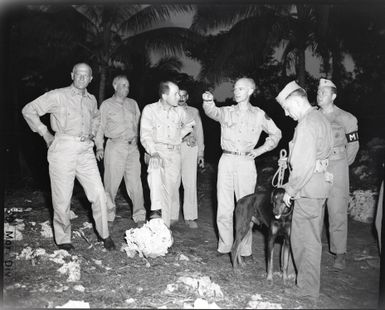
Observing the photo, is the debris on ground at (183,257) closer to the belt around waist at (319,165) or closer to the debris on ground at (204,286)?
the debris on ground at (204,286)

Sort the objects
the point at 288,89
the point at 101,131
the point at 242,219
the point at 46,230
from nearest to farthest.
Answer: the point at 288,89 < the point at 242,219 < the point at 46,230 < the point at 101,131

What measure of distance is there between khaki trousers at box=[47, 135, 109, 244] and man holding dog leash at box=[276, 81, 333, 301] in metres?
2.65

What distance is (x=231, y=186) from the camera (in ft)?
16.3

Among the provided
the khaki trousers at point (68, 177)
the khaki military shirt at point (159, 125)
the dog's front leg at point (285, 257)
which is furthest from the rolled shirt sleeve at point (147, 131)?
the dog's front leg at point (285, 257)

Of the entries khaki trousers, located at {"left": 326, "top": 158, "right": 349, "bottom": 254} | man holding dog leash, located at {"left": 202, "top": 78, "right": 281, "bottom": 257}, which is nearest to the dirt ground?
khaki trousers, located at {"left": 326, "top": 158, "right": 349, "bottom": 254}

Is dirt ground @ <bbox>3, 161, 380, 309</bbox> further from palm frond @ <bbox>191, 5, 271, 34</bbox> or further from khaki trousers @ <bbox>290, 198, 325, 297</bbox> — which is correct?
palm frond @ <bbox>191, 5, 271, 34</bbox>

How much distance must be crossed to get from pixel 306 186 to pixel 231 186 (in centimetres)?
131

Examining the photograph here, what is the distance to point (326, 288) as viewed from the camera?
4266 millimetres

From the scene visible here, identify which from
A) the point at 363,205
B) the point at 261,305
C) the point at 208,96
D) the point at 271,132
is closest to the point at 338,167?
the point at 271,132

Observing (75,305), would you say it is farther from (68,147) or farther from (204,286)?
(68,147)

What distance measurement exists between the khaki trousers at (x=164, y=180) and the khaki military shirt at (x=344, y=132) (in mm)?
2271

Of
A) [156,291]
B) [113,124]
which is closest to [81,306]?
[156,291]

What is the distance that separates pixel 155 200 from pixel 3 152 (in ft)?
6.94

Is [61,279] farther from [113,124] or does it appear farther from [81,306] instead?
Result: [113,124]
